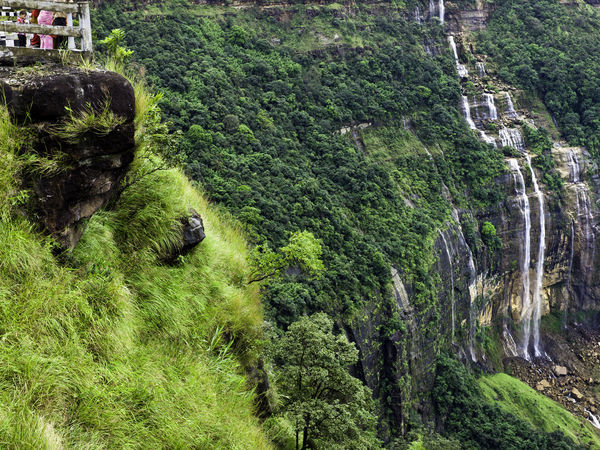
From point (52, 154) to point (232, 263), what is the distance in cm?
271

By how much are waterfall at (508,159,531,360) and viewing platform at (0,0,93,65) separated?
97.4 ft

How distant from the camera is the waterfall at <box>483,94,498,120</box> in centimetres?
3278

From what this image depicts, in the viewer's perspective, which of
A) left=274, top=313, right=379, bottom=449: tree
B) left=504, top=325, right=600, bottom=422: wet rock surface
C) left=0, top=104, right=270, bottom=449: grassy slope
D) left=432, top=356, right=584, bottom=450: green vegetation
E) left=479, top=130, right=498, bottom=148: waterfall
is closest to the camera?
left=0, top=104, right=270, bottom=449: grassy slope

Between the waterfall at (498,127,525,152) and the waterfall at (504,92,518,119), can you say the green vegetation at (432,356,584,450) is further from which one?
the waterfall at (504,92,518,119)

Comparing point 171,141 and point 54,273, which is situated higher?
point 171,141

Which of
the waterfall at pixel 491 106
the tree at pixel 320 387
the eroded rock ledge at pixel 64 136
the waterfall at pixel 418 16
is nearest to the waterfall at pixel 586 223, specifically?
the waterfall at pixel 491 106

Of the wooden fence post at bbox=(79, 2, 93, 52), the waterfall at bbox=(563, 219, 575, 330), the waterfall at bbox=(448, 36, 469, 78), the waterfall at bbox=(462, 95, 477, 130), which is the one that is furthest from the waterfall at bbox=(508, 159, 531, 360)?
the wooden fence post at bbox=(79, 2, 93, 52)

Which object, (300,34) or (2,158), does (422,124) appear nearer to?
(300,34)

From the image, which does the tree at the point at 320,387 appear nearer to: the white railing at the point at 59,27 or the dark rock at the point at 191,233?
the dark rock at the point at 191,233

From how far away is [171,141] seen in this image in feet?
16.0

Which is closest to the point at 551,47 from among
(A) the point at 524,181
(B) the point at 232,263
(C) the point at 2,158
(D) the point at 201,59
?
(A) the point at 524,181

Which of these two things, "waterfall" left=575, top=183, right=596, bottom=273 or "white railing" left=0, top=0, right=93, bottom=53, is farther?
"waterfall" left=575, top=183, right=596, bottom=273

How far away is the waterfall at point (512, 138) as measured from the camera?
102 feet

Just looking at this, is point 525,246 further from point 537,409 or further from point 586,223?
point 537,409
